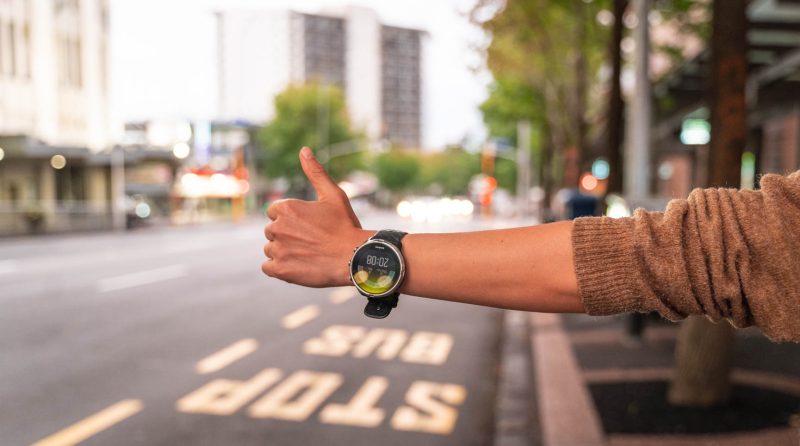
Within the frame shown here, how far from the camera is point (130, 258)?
17.3 m

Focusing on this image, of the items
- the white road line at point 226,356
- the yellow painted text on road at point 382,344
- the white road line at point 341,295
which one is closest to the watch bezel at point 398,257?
the white road line at point 226,356

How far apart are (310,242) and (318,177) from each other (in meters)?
0.19

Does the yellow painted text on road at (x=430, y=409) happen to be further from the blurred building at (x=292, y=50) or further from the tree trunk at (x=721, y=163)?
the blurred building at (x=292, y=50)

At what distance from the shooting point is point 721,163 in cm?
571

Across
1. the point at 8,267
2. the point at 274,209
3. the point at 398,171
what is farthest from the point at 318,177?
the point at 398,171

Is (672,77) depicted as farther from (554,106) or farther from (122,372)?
(122,372)

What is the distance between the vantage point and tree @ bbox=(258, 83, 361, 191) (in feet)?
14.9

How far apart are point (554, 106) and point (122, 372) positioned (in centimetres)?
2378

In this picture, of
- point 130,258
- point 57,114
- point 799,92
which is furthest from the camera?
point 799,92

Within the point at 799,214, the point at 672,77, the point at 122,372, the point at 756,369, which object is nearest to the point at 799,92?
the point at 672,77

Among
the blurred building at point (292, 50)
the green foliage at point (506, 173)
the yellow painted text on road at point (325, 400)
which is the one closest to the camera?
the blurred building at point (292, 50)

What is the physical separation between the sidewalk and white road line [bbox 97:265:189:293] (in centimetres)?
740

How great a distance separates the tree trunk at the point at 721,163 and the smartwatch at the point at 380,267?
4374 millimetres

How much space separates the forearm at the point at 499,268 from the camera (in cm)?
172
